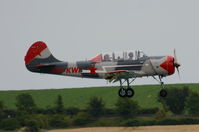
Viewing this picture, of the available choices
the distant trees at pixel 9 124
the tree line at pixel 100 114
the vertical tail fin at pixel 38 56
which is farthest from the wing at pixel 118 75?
the distant trees at pixel 9 124

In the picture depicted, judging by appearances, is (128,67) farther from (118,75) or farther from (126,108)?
(126,108)

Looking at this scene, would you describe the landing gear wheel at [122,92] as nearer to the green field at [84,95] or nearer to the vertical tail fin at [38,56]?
the vertical tail fin at [38,56]

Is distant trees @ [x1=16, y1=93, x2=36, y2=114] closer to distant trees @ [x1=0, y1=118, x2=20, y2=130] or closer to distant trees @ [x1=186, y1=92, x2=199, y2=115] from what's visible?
distant trees @ [x1=0, y1=118, x2=20, y2=130]

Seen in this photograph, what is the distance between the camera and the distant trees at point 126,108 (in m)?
118

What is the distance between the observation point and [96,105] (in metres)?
125

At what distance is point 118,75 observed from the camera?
174ft

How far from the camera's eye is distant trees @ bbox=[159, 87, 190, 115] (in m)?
125

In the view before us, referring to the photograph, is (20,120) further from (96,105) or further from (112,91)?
(112,91)

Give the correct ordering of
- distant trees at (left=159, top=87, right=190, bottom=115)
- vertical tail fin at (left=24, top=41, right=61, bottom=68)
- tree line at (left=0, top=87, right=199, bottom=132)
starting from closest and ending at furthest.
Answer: vertical tail fin at (left=24, top=41, right=61, bottom=68)
tree line at (left=0, top=87, right=199, bottom=132)
distant trees at (left=159, top=87, right=190, bottom=115)

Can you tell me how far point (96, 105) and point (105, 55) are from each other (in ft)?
235

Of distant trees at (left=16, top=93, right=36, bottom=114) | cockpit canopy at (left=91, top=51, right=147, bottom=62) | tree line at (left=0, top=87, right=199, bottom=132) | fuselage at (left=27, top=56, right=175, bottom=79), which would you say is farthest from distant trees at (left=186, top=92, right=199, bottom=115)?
cockpit canopy at (left=91, top=51, right=147, bottom=62)

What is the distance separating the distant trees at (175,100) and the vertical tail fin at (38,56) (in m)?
68.1

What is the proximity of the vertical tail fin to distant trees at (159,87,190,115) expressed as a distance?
68.1 metres

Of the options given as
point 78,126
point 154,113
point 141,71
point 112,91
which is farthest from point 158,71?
point 112,91
